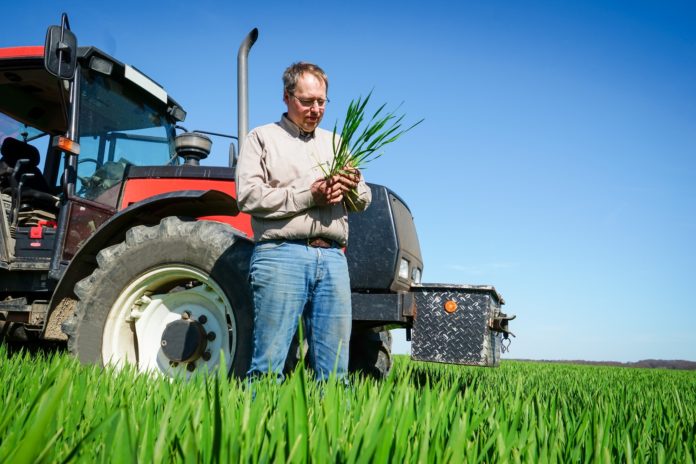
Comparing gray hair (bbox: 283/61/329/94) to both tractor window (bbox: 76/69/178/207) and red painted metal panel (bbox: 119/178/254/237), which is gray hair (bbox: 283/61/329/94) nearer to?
red painted metal panel (bbox: 119/178/254/237)

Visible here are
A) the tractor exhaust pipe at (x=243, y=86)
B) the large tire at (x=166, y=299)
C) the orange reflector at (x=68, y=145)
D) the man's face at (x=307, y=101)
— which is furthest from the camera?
the orange reflector at (x=68, y=145)

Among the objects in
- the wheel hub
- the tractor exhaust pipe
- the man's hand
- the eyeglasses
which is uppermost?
the tractor exhaust pipe

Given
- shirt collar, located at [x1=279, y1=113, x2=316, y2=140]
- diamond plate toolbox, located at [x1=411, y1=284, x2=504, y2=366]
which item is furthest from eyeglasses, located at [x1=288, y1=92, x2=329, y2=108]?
diamond plate toolbox, located at [x1=411, y1=284, x2=504, y2=366]

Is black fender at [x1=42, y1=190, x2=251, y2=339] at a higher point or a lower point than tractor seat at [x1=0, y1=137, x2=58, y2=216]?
lower

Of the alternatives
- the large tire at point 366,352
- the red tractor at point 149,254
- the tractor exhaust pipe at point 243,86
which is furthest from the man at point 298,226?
the large tire at point 366,352

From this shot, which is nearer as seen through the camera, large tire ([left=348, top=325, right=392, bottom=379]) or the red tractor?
the red tractor

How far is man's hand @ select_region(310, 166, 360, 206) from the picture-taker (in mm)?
2262

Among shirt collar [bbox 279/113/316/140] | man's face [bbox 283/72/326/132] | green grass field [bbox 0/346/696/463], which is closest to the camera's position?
green grass field [bbox 0/346/696/463]

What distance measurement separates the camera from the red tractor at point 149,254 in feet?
9.89

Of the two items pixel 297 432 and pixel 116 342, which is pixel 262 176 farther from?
pixel 297 432

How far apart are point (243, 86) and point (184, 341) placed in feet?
5.24

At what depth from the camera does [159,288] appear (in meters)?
3.26

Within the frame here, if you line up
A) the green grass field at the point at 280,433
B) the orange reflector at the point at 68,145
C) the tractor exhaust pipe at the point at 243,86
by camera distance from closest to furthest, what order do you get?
the green grass field at the point at 280,433
the tractor exhaust pipe at the point at 243,86
the orange reflector at the point at 68,145

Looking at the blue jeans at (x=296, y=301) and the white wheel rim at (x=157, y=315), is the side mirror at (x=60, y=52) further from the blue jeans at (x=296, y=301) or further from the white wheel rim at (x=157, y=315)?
the blue jeans at (x=296, y=301)
